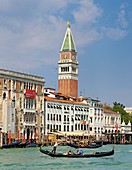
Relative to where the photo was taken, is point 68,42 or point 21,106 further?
point 68,42

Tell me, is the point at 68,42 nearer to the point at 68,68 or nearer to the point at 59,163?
the point at 68,68

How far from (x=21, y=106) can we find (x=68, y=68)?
25445mm

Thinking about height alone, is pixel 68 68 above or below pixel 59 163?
above

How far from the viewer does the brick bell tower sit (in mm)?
76812

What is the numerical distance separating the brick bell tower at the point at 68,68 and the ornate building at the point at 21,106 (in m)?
20.2

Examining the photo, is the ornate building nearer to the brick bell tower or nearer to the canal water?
the canal water

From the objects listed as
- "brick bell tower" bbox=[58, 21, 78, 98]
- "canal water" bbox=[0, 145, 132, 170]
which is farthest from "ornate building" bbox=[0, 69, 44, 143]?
"brick bell tower" bbox=[58, 21, 78, 98]

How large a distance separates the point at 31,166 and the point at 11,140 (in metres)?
22.2

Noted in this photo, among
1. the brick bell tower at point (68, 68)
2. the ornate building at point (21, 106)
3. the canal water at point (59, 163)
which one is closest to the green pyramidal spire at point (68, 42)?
the brick bell tower at point (68, 68)

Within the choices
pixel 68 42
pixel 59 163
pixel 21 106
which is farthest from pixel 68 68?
pixel 59 163

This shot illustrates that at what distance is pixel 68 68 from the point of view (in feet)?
254

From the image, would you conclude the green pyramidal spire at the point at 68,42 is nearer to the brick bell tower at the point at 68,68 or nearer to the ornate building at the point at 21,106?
the brick bell tower at the point at 68,68

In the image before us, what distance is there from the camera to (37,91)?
55.4 m

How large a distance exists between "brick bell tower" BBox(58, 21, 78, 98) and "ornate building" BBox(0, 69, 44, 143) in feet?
66.1
